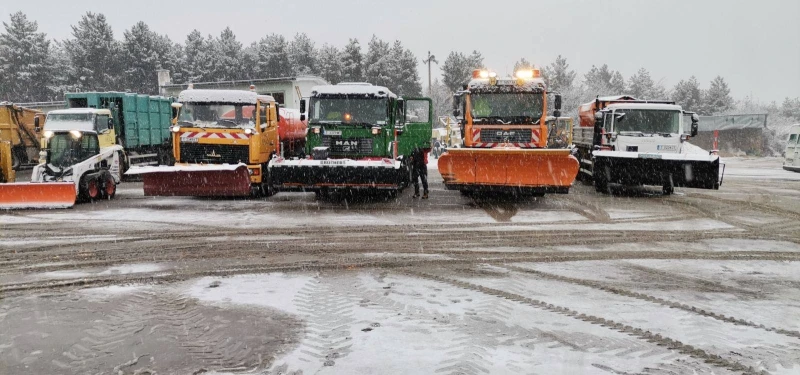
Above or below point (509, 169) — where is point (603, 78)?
above

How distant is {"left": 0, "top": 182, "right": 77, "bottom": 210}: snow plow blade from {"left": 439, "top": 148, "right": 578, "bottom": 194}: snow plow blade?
801 cm

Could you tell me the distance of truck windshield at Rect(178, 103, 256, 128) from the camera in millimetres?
13500

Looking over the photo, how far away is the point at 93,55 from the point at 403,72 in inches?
1343

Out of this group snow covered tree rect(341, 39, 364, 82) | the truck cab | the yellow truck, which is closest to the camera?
the truck cab

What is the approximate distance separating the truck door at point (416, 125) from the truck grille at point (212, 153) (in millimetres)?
3886

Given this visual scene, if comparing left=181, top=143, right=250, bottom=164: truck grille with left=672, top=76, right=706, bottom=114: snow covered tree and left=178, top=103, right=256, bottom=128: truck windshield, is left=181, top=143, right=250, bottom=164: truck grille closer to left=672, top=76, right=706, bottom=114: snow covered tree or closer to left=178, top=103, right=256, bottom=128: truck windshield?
left=178, top=103, right=256, bottom=128: truck windshield

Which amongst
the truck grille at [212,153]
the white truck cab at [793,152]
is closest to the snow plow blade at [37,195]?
the truck grille at [212,153]

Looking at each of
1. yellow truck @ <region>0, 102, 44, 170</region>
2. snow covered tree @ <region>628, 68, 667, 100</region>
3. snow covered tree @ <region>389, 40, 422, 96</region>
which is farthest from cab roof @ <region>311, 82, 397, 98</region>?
snow covered tree @ <region>628, 68, 667, 100</region>

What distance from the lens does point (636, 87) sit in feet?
289

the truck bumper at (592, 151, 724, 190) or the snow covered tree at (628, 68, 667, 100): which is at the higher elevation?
the snow covered tree at (628, 68, 667, 100)

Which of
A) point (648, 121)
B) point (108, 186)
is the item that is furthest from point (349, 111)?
point (648, 121)

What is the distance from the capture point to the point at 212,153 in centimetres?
1337

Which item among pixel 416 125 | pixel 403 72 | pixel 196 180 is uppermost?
pixel 403 72

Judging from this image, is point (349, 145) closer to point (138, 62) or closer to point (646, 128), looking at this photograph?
point (646, 128)
